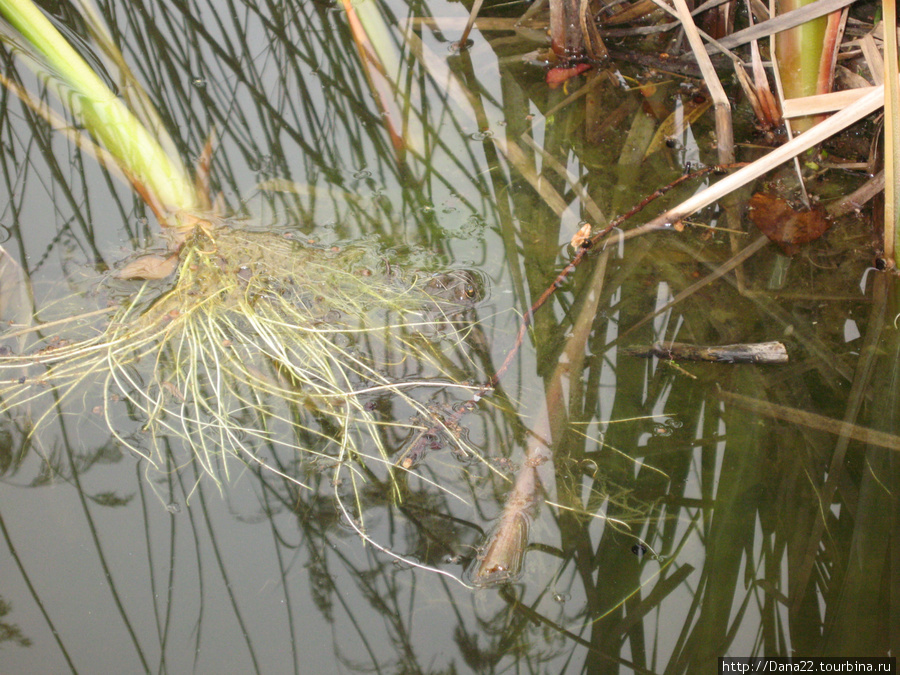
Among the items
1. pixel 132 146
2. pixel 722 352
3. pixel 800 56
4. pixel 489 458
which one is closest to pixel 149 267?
pixel 132 146

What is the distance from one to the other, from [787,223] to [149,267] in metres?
2.04

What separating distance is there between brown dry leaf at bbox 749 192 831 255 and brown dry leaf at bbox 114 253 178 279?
6.24 feet

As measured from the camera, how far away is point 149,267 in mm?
1923

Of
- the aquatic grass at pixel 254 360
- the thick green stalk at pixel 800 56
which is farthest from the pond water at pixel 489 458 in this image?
the thick green stalk at pixel 800 56

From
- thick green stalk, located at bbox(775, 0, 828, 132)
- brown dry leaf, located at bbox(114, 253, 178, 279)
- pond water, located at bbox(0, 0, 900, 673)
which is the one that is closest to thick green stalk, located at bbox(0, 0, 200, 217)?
pond water, located at bbox(0, 0, 900, 673)

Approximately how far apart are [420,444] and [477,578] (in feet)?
1.16

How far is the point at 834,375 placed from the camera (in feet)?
5.61

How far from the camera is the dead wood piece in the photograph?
1.69 m

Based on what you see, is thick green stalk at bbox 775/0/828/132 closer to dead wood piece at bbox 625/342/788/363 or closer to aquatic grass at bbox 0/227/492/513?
dead wood piece at bbox 625/342/788/363

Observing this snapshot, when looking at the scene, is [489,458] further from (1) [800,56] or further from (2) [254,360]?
(1) [800,56]

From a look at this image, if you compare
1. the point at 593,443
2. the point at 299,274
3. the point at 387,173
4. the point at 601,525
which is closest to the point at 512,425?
the point at 593,443

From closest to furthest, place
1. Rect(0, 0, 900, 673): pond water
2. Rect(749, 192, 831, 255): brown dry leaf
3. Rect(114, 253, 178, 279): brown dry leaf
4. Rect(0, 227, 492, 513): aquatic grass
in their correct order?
Rect(0, 0, 900, 673): pond water
Rect(0, 227, 492, 513): aquatic grass
Rect(114, 253, 178, 279): brown dry leaf
Rect(749, 192, 831, 255): brown dry leaf

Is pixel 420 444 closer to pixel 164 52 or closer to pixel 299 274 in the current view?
pixel 299 274

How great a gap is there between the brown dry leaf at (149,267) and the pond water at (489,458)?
0.06 m
